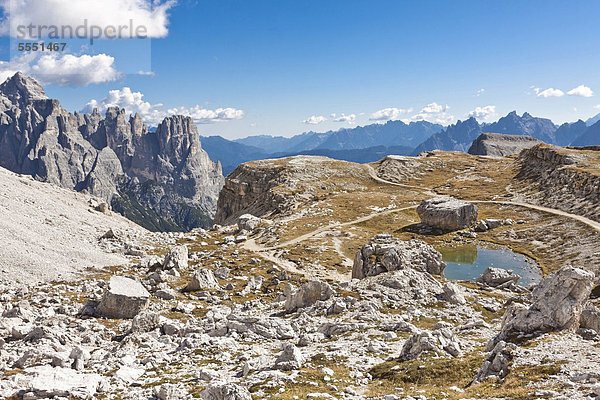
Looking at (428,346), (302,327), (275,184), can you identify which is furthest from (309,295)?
(275,184)

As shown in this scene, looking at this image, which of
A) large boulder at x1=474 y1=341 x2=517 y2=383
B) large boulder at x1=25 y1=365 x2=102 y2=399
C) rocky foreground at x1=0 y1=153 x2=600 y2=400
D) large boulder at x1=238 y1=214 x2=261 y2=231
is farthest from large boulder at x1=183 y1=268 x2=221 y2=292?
large boulder at x1=238 y1=214 x2=261 y2=231

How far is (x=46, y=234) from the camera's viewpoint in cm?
5278

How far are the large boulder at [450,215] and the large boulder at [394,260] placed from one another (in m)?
43.9

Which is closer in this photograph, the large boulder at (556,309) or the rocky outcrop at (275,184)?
the large boulder at (556,309)

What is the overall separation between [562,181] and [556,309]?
327 ft

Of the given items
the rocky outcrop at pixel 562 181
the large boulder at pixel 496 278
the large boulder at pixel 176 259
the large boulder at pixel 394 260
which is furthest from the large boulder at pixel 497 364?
the rocky outcrop at pixel 562 181

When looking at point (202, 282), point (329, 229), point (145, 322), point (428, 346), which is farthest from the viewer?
point (329, 229)

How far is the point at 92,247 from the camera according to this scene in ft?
187

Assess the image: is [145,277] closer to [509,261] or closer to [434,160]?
[509,261]

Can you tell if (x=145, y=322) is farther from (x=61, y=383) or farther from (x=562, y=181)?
(x=562, y=181)

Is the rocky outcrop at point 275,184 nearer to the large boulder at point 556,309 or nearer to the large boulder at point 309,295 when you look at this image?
the large boulder at point 309,295

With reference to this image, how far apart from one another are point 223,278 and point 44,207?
3704 cm

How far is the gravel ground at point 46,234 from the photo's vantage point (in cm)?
4359

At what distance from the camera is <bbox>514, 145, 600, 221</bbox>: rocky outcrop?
86.9m
